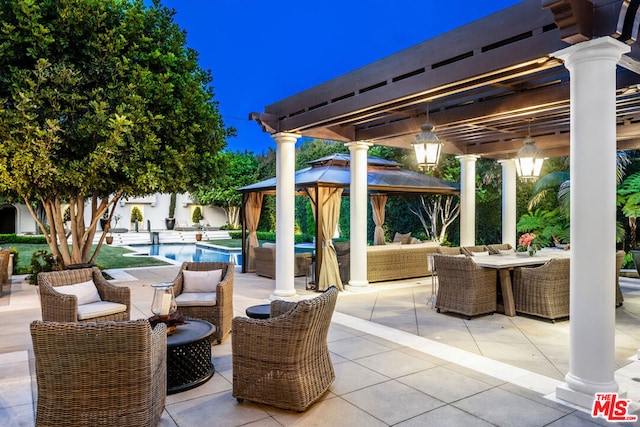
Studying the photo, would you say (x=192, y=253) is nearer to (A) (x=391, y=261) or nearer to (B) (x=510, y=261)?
(A) (x=391, y=261)

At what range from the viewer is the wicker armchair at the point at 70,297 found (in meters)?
4.54

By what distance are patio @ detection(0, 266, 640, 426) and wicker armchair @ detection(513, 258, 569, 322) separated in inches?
7.2

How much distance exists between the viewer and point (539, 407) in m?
3.33

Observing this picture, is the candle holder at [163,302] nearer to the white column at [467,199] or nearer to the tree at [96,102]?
the tree at [96,102]

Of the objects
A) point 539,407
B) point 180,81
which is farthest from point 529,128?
point 180,81

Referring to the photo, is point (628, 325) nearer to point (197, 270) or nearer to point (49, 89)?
point (197, 270)

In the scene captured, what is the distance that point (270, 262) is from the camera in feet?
33.1

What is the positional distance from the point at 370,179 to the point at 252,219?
3.21 meters

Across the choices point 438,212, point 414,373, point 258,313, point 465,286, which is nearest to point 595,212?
point 414,373

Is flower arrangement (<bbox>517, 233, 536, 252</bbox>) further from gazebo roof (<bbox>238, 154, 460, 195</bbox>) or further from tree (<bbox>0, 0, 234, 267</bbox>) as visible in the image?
tree (<bbox>0, 0, 234, 267</bbox>)

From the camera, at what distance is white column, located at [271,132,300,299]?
24.8 ft

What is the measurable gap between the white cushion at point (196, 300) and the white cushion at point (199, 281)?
205 millimetres

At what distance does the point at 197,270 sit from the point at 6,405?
262 cm

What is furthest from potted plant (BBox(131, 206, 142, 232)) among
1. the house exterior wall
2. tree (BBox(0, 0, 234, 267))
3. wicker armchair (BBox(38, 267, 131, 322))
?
wicker armchair (BBox(38, 267, 131, 322))
